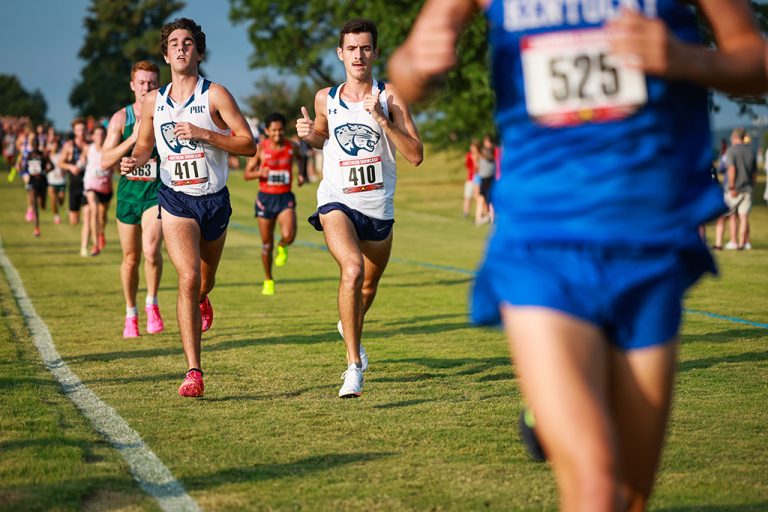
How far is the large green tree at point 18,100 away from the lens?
150500mm

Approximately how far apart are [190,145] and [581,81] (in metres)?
5.33

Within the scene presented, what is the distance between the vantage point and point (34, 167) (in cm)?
2719

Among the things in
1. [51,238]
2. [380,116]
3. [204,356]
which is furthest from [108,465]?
[51,238]

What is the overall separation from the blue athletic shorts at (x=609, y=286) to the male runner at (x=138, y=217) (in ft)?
Answer: 25.6

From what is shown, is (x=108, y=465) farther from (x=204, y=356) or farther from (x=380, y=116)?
(x=204, y=356)

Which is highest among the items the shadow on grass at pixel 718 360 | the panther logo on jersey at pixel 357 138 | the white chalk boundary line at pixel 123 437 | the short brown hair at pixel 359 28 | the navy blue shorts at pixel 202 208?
the short brown hair at pixel 359 28

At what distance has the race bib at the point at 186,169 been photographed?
8.19 m

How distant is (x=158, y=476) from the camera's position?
18.1ft

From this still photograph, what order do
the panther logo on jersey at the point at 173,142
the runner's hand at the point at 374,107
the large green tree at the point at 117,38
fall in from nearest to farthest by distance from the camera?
1. the runner's hand at the point at 374,107
2. the panther logo on jersey at the point at 173,142
3. the large green tree at the point at 117,38

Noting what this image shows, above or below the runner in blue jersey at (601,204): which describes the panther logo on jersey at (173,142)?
above

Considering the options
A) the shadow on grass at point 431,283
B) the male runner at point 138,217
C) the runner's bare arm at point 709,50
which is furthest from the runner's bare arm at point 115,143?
the shadow on grass at point 431,283

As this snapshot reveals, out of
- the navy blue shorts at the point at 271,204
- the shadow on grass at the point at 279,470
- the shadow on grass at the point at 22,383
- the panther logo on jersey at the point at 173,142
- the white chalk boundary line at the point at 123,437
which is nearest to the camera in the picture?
the white chalk boundary line at the point at 123,437

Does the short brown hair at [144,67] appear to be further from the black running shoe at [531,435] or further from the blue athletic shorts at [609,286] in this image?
the blue athletic shorts at [609,286]

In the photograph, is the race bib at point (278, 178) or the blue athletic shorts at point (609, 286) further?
the race bib at point (278, 178)
